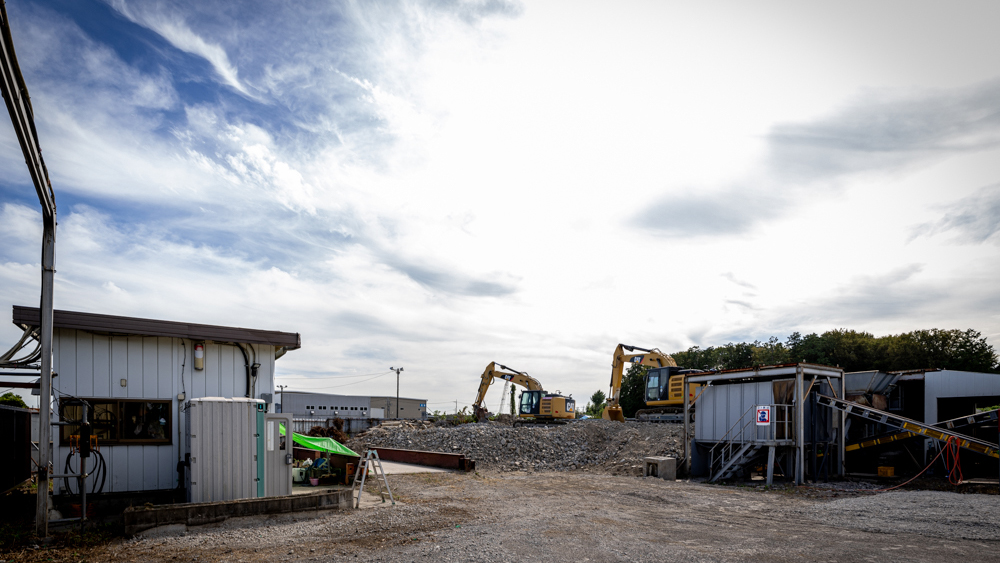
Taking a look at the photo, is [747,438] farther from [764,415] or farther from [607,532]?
[607,532]

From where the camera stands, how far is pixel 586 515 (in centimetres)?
1246

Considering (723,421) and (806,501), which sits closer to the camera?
(806,501)

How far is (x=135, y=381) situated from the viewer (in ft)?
41.3

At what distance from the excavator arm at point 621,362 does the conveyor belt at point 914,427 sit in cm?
1675

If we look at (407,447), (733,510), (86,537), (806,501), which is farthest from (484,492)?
(407,447)

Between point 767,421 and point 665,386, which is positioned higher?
point 767,421

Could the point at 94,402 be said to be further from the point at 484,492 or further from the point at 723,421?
the point at 723,421

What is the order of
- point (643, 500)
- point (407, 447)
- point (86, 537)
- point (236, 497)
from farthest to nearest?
point (407, 447) → point (643, 500) → point (236, 497) → point (86, 537)

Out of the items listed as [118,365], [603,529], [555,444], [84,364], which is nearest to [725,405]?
[555,444]

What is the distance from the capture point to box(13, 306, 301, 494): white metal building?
11.9 meters

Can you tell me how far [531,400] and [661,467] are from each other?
Answer: 18705 mm

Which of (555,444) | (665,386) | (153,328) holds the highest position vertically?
(153,328)

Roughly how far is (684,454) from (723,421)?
2.14 m

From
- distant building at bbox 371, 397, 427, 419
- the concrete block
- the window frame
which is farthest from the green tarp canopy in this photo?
distant building at bbox 371, 397, 427, 419
